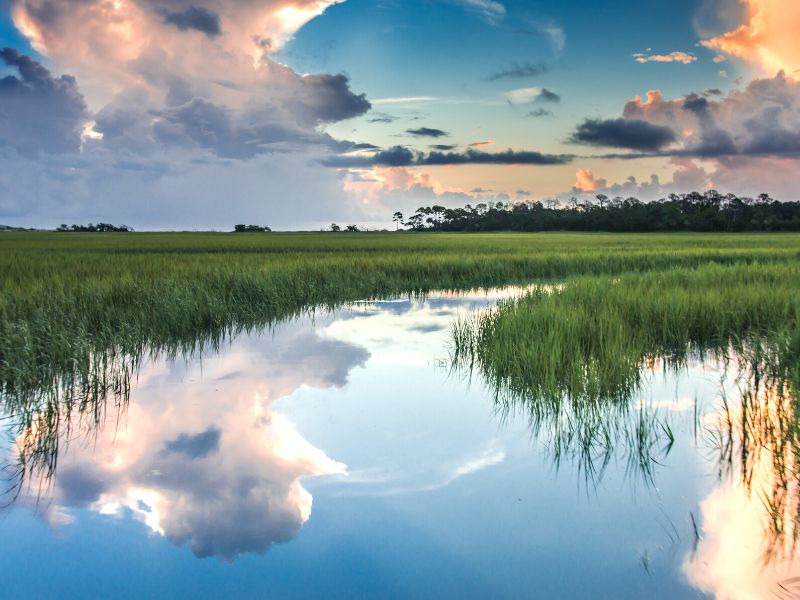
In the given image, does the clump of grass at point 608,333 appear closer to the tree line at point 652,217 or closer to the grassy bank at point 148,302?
the grassy bank at point 148,302

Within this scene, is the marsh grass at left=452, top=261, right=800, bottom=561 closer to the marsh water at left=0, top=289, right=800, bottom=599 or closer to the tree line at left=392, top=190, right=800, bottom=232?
the marsh water at left=0, top=289, right=800, bottom=599

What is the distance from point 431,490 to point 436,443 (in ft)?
2.66

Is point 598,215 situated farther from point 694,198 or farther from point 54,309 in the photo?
point 54,309

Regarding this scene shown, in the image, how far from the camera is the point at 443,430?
454cm

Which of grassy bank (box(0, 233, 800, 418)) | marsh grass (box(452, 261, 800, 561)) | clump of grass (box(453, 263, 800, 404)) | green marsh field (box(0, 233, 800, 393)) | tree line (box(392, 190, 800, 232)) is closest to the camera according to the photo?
marsh grass (box(452, 261, 800, 561))

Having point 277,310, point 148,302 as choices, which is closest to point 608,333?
point 277,310

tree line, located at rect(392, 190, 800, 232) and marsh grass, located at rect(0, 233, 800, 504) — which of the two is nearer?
marsh grass, located at rect(0, 233, 800, 504)

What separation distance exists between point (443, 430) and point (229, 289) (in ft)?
25.1

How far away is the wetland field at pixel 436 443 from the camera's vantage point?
2723 mm

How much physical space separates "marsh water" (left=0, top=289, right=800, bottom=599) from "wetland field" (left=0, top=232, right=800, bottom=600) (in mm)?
16

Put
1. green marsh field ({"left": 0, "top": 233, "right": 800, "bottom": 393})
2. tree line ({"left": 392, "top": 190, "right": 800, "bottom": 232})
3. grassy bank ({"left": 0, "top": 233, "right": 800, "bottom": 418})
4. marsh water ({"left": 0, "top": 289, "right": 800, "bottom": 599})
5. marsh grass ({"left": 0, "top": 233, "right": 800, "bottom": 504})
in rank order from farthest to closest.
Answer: tree line ({"left": 392, "top": 190, "right": 800, "bottom": 232}), green marsh field ({"left": 0, "top": 233, "right": 800, "bottom": 393}), grassy bank ({"left": 0, "top": 233, "right": 800, "bottom": 418}), marsh grass ({"left": 0, "top": 233, "right": 800, "bottom": 504}), marsh water ({"left": 0, "top": 289, "right": 800, "bottom": 599})

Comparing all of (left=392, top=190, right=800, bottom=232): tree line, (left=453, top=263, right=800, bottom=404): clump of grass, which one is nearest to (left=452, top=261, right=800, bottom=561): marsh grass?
(left=453, top=263, right=800, bottom=404): clump of grass

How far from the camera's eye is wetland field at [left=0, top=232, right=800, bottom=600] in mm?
2723

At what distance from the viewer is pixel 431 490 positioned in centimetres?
345
